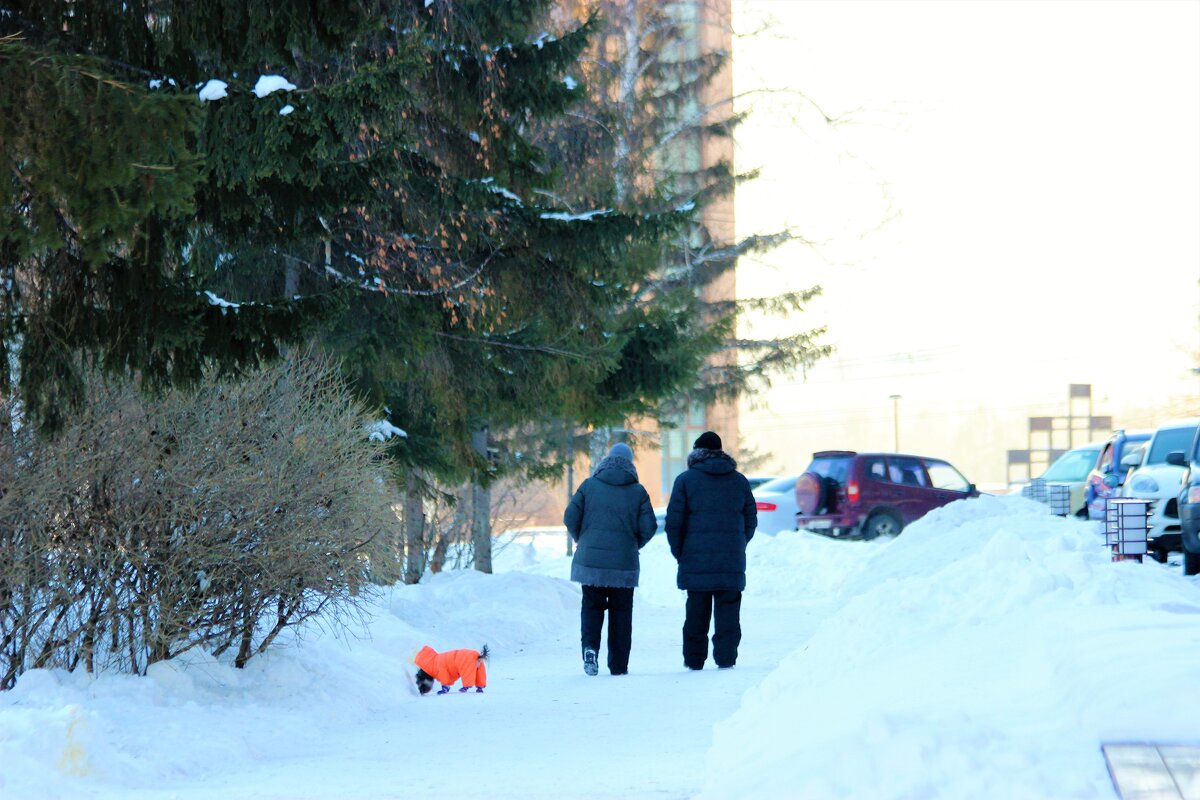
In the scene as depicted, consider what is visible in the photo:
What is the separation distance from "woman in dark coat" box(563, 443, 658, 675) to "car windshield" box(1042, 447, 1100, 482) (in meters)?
17.2

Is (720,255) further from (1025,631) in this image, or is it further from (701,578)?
(1025,631)

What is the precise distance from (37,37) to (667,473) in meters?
73.8

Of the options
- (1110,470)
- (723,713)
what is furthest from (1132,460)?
(723,713)

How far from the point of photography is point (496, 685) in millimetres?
11461

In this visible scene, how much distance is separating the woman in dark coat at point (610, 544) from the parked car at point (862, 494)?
1458cm

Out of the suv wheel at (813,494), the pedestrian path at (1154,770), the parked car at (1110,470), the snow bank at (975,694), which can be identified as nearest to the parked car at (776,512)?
the suv wheel at (813,494)

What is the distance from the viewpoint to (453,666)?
428 inches

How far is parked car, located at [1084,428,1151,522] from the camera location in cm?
2001

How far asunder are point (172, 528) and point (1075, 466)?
21239 mm

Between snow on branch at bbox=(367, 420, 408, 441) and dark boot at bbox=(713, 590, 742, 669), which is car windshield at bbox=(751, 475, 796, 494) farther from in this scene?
dark boot at bbox=(713, 590, 742, 669)

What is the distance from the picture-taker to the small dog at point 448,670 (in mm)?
10828

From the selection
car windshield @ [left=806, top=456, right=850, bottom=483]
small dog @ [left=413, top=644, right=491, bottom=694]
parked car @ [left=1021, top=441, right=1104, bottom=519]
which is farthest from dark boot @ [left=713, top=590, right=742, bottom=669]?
parked car @ [left=1021, top=441, right=1104, bottom=519]

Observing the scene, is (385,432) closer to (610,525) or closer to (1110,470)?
(610,525)

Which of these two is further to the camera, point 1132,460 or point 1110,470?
point 1110,470
